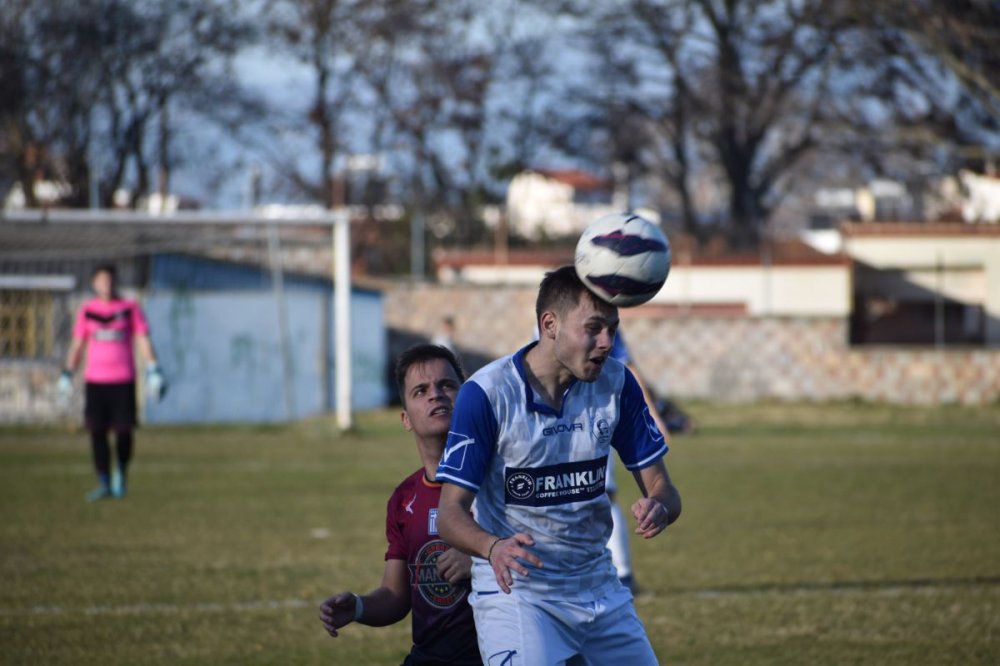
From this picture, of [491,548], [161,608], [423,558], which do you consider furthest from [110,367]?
[491,548]

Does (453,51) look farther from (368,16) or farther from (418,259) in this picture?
(418,259)

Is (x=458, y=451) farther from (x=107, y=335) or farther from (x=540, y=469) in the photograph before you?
(x=107, y=335)

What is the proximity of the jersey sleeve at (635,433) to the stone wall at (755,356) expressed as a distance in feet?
73.6

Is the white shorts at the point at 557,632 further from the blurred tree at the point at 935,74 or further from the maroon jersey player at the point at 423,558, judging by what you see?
the blurred tree at the point at 935,74

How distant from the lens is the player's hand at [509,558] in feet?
11.8

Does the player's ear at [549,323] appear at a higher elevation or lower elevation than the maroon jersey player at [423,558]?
higher

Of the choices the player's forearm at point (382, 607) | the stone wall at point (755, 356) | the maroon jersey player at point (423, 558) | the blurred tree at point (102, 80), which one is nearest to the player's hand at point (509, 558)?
the maroon jersey player at point (423, 558)

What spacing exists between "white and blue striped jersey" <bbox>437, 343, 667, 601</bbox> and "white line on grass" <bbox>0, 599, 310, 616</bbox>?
426cm

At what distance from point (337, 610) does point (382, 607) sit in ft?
0.75

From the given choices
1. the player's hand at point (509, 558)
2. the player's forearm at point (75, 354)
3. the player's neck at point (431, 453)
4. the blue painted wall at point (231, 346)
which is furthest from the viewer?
the blue painted wall at point (231, 346)

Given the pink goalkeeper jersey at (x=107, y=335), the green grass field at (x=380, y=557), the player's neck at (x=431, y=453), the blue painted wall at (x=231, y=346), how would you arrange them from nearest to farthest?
the player's neck at (x=431, y=453), the green grass field at (x=380, y=557), the pink goalkeeper jersey at (x=107, y=335), the blue painted wall at (x=231, y=346)

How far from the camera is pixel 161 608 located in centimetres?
792

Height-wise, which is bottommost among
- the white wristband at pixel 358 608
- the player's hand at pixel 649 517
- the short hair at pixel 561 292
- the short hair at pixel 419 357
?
the white wristband at pixel 358 608

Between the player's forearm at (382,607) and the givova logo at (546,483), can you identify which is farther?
the player's forearm at (382,607)
